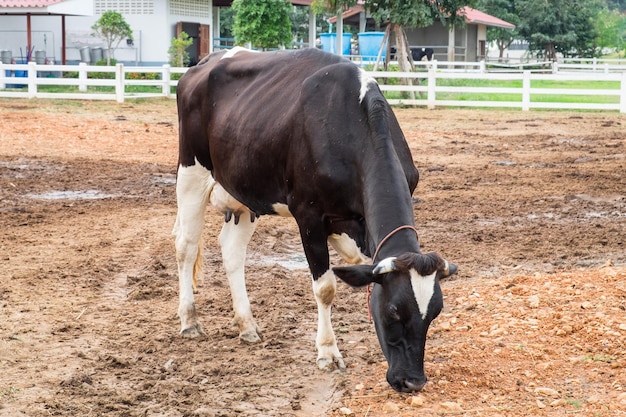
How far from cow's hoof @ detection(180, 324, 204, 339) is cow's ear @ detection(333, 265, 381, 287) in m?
2.20

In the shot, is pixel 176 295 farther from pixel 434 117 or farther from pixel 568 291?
pixel 434 117

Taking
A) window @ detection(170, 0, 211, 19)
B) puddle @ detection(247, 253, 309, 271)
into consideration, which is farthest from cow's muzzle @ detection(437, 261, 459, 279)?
window @ detection(170, 0, 211, 19)

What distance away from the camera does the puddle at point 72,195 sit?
39.7 ft

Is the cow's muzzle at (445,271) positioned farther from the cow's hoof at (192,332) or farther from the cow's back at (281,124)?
the cow's hoof at (192,332)

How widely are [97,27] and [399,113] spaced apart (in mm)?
14379

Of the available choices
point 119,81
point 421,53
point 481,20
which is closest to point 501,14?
point 481,20

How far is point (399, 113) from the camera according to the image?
80.8 ft

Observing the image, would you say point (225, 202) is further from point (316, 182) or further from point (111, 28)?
point (111, 28)

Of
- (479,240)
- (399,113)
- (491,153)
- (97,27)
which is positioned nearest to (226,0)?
(97,27)

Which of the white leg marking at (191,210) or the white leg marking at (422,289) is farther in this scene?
the white leg marking at (191,210)

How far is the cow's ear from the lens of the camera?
192 inches

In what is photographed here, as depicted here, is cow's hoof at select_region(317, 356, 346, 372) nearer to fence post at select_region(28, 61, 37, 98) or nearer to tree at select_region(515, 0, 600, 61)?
fence post at select_region(28, 61, 37, 98)

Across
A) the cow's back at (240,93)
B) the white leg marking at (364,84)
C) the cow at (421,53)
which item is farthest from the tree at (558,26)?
the white leg marking at (364,84)

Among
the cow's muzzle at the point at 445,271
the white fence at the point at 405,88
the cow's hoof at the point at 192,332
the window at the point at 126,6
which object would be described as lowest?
the cow's hoof at the point at 192,332
